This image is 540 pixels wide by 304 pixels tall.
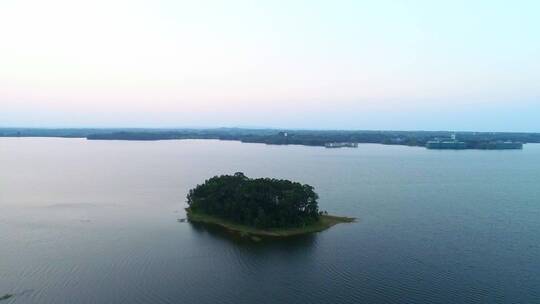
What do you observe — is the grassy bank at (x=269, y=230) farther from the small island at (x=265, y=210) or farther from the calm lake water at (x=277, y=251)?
the calm lake water at (x=277, y=251)

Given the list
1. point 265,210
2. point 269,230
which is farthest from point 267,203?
point 269,230

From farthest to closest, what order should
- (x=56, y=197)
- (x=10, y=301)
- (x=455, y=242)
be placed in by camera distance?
(x=56, y=197), (x=455, y=242), (x=10, y=301)

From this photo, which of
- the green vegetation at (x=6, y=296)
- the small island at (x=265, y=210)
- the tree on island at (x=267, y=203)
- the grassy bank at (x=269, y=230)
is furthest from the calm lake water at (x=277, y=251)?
the tree on island at (x=267, y=203)

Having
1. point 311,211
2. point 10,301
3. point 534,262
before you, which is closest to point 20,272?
point 10,301

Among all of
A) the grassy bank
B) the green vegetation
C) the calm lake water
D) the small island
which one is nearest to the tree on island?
the small island

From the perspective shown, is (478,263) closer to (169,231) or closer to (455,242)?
(455,242)

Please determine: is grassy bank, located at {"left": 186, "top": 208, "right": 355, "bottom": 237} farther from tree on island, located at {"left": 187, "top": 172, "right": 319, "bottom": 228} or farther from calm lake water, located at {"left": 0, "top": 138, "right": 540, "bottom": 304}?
calm lake water, located at {"left": 0, "top": 138, "right": 540, "bottom": 304}

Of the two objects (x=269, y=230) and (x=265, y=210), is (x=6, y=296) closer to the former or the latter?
(x=269, y=230)
